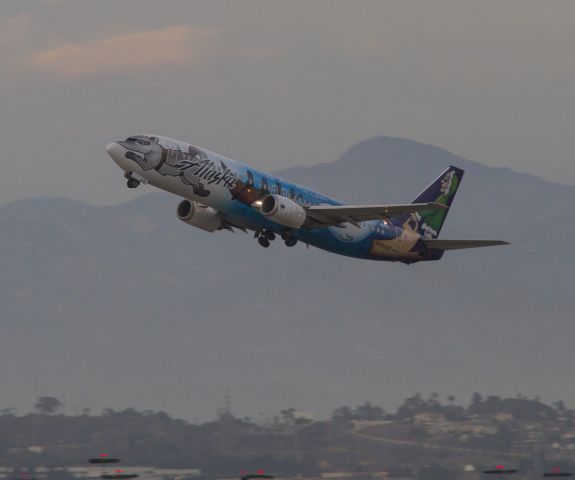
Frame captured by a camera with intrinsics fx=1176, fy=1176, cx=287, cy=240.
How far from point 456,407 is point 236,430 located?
34.6 meters

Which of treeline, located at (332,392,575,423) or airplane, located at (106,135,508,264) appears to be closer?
airplane, located at (106,135,508,264)

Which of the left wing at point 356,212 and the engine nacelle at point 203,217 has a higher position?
the engine nacelle at point 203,217

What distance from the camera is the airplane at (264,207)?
67.8 metres

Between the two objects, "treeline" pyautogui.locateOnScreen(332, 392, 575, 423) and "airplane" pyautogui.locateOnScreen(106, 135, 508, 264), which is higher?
"treeline" pyautogui.locateOnScreen(332, 392, 575, 423)

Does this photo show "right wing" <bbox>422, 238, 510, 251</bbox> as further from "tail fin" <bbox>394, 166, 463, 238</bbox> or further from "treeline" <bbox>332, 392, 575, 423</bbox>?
"treeline" <bbox>332, 392, 575, 423</bbox>

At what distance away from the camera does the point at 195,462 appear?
98.9 metres

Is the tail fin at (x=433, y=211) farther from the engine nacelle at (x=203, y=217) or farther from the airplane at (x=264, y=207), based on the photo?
the engine nacelle at (x=203, y=217)

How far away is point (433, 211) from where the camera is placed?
82.2 metres

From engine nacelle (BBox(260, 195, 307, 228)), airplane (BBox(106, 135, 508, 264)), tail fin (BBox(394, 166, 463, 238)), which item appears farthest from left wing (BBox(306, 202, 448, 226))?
tail fin (BBox(394, 166, 463, 238))

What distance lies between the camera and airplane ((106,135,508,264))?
2670 inches

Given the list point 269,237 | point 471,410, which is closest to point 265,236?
point 269,237

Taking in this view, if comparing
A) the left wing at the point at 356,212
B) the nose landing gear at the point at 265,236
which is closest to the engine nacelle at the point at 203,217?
the nose landing gear at the point at 265,236

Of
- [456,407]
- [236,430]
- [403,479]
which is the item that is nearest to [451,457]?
[403,479]

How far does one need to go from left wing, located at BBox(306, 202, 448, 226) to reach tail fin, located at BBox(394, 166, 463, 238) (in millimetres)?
8004
